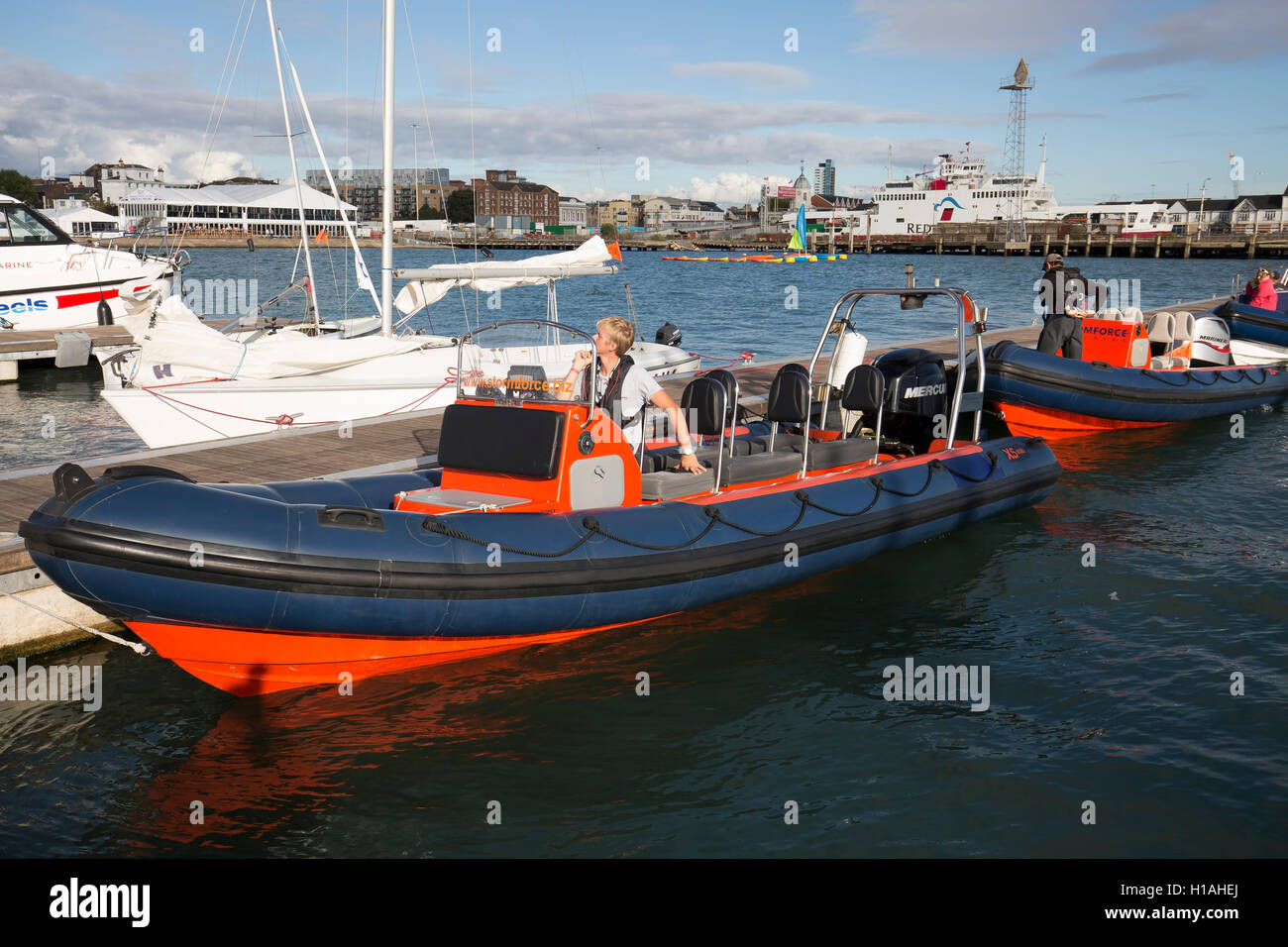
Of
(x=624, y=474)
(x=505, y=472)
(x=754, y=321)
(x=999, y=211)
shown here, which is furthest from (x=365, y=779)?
(x=999, y=211)

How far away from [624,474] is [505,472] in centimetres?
88

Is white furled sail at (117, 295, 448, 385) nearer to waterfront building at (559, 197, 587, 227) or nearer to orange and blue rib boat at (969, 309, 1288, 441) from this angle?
orange and blue rib boat at (969, 309, 1288, 441)

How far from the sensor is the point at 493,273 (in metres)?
14.3

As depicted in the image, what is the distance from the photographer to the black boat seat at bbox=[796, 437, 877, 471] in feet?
28.2

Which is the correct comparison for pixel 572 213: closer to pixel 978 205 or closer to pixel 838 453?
pixel 978 205

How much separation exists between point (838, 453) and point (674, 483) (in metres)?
1.99

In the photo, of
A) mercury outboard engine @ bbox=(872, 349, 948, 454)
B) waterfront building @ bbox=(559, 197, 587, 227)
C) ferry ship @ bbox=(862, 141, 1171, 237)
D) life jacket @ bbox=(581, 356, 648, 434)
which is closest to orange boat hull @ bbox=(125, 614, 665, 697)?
life jacket @ bbox=(581, 356, 648, 434)

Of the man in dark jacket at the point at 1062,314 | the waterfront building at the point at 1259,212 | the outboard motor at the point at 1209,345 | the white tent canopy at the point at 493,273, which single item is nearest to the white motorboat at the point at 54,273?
the white tent canopy at the point at 493,273

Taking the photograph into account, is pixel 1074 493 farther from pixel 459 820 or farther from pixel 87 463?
pixel 87 463

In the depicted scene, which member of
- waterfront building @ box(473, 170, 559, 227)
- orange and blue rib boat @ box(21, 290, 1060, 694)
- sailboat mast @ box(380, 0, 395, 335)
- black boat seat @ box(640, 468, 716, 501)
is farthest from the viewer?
waterfront building @ box(473, 170, 559, 227)

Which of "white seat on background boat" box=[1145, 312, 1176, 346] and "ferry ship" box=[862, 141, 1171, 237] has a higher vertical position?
"ferry ship" box=[862, 141, 1171, 237]

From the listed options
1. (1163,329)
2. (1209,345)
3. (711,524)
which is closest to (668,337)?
(1163,329)

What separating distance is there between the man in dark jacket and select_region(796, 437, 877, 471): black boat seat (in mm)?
6386

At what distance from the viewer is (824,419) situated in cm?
955
